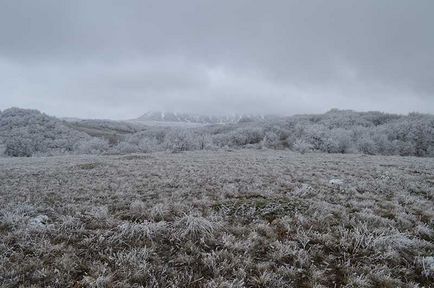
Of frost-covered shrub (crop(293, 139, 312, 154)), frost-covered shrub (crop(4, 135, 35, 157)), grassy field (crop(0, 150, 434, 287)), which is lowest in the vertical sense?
frost-covered shrub (crop(4, 135, 35, 157))

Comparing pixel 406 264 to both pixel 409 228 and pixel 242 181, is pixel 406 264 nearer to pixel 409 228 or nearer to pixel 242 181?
pixel 409 228

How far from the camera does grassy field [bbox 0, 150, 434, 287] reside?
4453mm

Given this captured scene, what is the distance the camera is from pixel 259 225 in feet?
20.5

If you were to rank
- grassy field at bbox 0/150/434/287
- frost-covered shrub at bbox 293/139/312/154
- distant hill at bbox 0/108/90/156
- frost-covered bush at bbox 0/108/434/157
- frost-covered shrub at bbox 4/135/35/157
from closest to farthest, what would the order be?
1. grassy field at bbox 0/150/434/287
2. frost-covered shrub at bbox 293/139/312/154
3. frost-covered bush at bbox 0/108/434/157
4. frost-covered shrub at bbox 4/135/35/157
5. distant hill at bbox 0/108/90/156

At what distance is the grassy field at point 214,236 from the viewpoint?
175 inches

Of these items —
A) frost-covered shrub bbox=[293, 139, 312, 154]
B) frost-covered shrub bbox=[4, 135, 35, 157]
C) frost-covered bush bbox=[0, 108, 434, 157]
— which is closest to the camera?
frost-covered shrub bbox=[293, 139, 312, 154]

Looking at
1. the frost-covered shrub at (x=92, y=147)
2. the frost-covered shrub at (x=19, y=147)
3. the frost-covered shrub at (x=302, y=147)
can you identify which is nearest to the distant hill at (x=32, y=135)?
the frost-covered shrub at (x=19, y=147)

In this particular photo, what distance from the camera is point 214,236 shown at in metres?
5.79

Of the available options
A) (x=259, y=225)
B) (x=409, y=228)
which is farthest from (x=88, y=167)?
(x=409, y=228)

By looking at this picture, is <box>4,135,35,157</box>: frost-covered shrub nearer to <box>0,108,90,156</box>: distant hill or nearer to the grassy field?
<box>0,108,90,156</box>: distant hill

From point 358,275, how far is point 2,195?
393 inches

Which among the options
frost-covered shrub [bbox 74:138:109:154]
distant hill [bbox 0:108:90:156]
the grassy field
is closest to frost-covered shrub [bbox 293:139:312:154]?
the grassy field

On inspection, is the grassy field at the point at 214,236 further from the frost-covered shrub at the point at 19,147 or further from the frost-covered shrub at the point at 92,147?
the frost-covered shrub at the point at 19,147

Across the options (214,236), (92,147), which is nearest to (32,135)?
(92,147)
